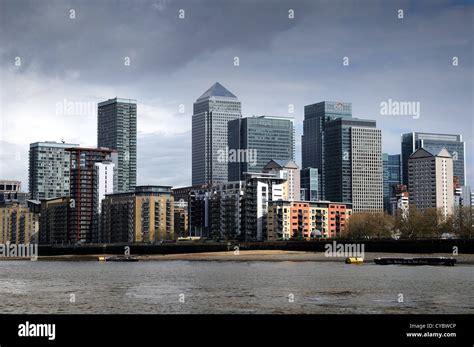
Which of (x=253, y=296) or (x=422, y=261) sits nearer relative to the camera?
(x=253, y=296)

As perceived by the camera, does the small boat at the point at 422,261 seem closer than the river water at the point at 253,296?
No

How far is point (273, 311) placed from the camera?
51.0m

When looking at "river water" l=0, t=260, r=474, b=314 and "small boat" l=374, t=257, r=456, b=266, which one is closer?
"river water" l=0, t=260, r=474, b=314

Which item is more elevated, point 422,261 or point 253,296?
point 253,296
